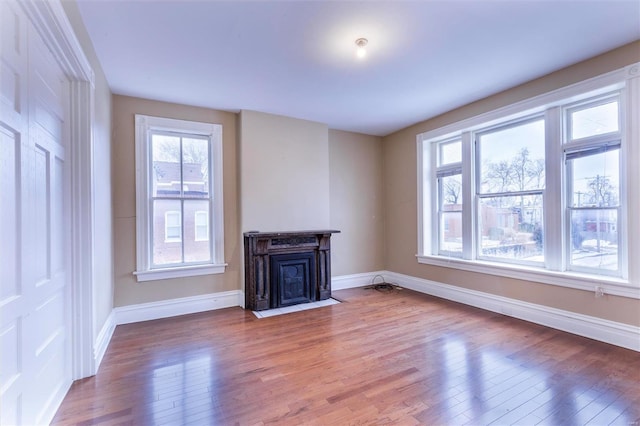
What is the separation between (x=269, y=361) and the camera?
2.54 m

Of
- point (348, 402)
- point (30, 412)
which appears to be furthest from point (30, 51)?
point (348, 402)

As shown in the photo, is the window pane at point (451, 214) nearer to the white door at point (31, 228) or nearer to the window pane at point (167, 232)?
the window pane at point (167, 232)

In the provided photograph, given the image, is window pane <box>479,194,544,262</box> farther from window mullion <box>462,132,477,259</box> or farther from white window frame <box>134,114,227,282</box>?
white window frame <box>134,114,227,282</box>

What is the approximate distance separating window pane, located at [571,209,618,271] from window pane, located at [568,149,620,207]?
0.10 meters

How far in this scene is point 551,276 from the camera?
3186mm

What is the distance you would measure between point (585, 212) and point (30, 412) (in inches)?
183

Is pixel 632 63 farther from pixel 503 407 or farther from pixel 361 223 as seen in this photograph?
pixel 361 223

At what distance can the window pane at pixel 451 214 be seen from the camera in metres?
4.42

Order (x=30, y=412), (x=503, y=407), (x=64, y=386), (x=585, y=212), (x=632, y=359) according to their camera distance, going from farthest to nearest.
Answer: (x=585, y=212) → (x=632, y=359) → (x=64, y=386) → (x=503, y=407) → (x=30, y=412)

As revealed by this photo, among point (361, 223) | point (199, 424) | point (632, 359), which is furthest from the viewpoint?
point (361, 223)

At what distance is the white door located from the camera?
4.50 ft

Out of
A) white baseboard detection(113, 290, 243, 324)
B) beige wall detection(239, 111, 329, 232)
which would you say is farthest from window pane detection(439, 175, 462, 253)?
white baseboard detection(113, 290, 243, 324)

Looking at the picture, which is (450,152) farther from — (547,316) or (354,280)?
(354,280)

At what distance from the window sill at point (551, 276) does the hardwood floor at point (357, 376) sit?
0.51m
